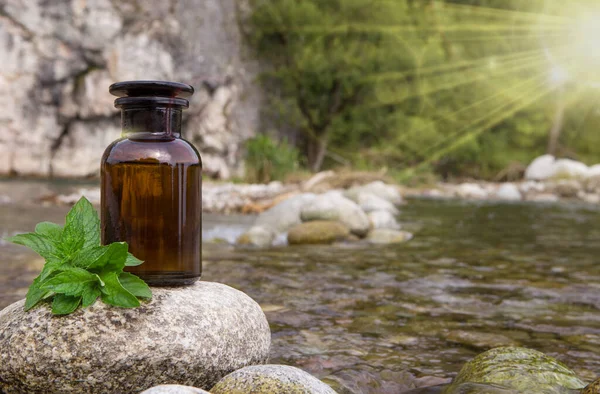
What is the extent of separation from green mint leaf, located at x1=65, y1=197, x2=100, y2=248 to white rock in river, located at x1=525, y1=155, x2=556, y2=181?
19360 millimetres

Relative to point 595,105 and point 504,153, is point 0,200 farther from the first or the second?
point 595,105

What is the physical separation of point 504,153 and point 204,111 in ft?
41.5

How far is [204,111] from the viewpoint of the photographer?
16.3m

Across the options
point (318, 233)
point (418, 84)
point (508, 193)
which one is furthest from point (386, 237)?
point (418, 84)

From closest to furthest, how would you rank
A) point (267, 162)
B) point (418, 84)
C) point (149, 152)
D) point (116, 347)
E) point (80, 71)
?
point (116, 347), point (149, 152), point (80, 71), point (267, 162), point (418, 84)

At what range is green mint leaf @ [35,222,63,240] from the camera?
1.81m

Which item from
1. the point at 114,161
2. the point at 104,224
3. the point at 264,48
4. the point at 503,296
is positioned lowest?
the point at 503,296

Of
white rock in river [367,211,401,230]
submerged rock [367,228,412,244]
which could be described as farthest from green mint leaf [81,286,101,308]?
white rock in river [367,211,401,230]

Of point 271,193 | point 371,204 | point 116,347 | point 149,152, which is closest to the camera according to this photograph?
point 116,347

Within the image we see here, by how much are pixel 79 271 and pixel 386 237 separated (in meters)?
5.41

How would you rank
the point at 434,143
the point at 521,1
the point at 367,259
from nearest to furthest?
the point at 367,259
the point at 434,143
the point at 521,1

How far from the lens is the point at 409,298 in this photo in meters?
3.82

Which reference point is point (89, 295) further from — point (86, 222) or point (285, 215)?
point (285, 215)

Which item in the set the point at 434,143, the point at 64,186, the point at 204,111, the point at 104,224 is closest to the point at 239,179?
the point at 204,111
